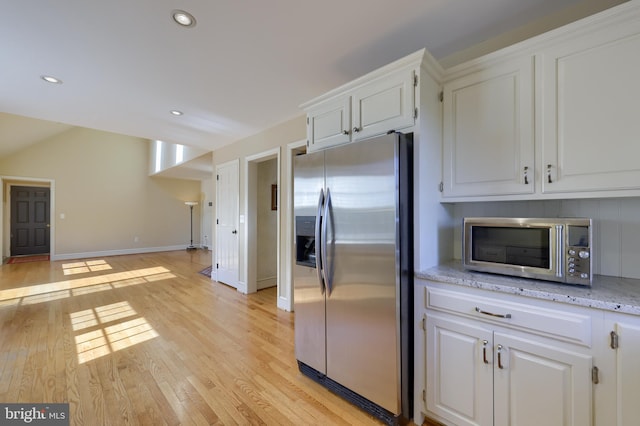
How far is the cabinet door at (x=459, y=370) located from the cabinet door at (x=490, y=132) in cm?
82

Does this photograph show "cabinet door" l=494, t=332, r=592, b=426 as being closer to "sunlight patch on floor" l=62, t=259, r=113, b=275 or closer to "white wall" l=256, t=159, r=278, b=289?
"white wall" l=256, t=159, r=278, b=289

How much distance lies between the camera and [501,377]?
4.37 ft

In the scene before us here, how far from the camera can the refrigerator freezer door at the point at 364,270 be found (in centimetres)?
155

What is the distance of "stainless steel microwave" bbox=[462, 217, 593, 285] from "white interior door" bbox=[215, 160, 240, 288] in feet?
12.3

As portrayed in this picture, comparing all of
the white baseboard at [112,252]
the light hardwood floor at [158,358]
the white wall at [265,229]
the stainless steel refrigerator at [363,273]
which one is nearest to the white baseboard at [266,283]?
the white wall at [265,229]

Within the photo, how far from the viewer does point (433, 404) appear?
5.12 feet

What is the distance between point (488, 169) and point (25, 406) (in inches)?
132

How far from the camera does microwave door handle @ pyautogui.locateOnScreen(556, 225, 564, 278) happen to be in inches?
50.6

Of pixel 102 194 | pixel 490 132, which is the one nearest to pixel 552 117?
pixel 490 132

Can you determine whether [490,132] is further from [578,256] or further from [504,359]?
[504,359]

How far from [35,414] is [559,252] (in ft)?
10.6

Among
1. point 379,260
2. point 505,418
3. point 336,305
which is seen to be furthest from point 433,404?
point 379,260

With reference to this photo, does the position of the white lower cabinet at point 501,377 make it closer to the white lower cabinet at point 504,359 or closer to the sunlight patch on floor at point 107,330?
the white lower cabinet at point 504,359

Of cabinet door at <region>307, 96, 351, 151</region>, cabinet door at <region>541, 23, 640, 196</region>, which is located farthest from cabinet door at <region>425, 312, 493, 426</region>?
cabinet door at <region>307, 96, 351, 151</region>
